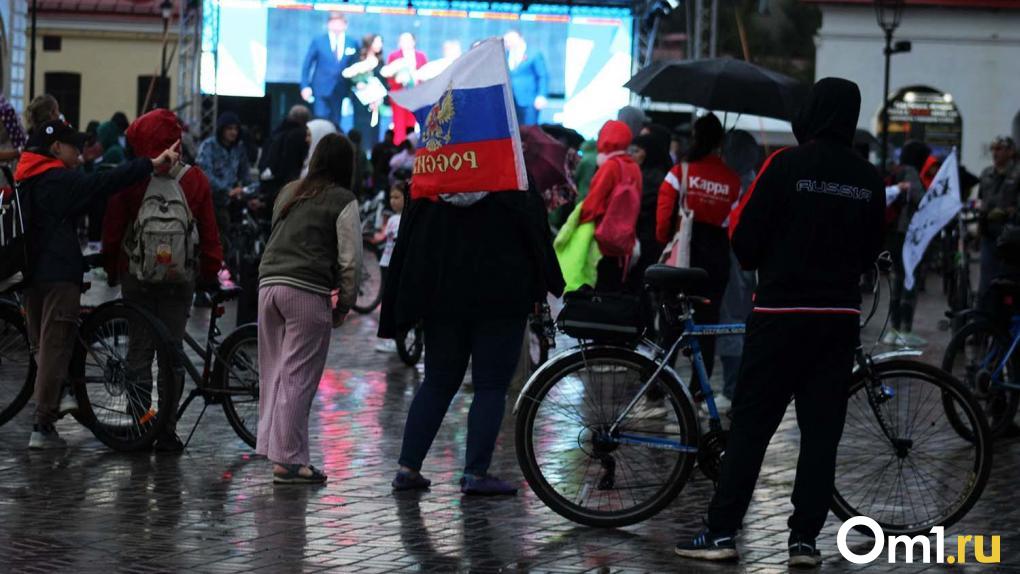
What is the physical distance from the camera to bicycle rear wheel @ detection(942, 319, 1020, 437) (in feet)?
35.7

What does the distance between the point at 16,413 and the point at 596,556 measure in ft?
13.6

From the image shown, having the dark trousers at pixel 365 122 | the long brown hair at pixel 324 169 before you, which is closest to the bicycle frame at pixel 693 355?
the long brown hair at pixel 324 169

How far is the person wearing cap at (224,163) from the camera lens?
18.5 metres

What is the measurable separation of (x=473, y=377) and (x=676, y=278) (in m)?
1.09

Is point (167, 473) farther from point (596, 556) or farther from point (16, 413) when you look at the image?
point (596, 556)

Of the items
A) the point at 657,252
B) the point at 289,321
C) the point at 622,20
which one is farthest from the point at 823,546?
the point at 622,20

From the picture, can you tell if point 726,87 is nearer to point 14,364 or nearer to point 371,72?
point 14,364

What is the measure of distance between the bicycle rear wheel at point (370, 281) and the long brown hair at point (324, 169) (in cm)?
941

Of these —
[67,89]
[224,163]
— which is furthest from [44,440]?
[67,89]

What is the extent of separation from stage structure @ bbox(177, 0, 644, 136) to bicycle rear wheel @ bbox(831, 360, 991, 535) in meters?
Answer: 22.2

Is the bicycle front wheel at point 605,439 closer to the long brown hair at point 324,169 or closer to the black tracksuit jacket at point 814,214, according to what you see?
the black tracksuit jacket at point 814,214

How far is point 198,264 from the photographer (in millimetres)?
9758

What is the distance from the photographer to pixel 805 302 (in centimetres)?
700

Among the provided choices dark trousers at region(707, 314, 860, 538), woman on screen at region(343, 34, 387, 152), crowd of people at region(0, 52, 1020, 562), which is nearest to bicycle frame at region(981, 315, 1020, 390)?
crowd of people at region(0, 52, 1020, 562)
